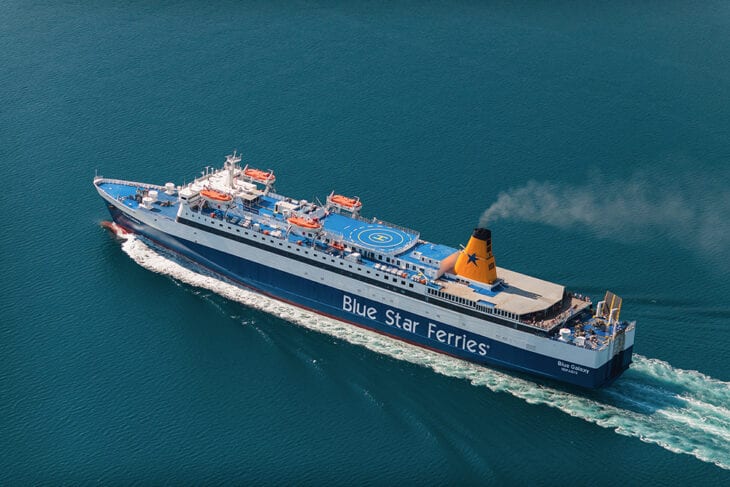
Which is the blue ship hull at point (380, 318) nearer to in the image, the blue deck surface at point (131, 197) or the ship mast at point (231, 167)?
the blue deck surface at point (131, 197)

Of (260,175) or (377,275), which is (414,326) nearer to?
(377,275)

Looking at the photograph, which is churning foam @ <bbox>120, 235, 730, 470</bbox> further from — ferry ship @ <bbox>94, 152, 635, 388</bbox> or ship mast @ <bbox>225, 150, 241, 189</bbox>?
ship mast @ <bbox>225, 150, 241, 189</bbox>

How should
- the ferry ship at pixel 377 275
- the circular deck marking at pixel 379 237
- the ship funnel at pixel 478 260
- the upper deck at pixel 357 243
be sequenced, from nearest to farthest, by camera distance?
1. the ferry ship at pixel 377 275
2. the upper deck at pixel 357 243
3. the ship funnel at pixel 478 260
4. the circular deck marking at pixel 379 237

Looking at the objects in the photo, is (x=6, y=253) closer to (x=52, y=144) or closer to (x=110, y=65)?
(x=52, y=144)

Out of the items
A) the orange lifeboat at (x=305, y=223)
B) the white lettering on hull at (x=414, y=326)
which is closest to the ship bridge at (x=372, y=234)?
the orange lifeboat at (x=305, y=223)

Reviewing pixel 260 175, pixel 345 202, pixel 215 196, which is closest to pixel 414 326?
pixel 345 202

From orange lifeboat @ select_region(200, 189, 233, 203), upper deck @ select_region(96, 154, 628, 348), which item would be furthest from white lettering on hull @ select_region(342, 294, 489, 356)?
orange lifeboat @ select_region(200, 189, 233, 203)
